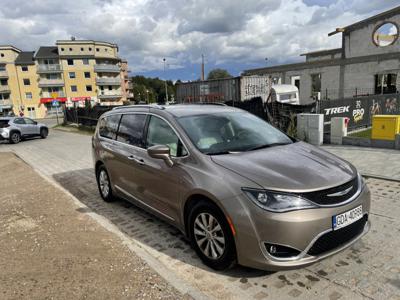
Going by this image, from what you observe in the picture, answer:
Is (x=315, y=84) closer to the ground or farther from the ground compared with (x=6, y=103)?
closer to the ground

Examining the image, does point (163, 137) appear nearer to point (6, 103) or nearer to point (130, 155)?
point (130, 155)

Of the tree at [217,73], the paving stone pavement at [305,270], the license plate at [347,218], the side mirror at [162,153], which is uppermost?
→ the tree at [217,73]

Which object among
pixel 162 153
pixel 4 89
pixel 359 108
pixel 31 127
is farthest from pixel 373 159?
pixel 4 89

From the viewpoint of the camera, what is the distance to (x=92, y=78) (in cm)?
6594

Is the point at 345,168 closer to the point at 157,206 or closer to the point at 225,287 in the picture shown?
the point at 225,287

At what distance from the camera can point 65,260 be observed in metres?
3.54

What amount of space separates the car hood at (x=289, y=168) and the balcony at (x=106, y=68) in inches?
2690

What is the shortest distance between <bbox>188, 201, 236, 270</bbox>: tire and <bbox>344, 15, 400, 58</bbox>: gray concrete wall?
2517 cm

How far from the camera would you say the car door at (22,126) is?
60.2 ft

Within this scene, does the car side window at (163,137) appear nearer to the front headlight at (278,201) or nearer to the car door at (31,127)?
the front headlight at (278,201)

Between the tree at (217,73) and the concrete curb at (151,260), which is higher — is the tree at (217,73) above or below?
above

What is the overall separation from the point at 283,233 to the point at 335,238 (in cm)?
→ 57

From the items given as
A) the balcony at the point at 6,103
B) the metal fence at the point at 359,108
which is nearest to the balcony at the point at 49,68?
the balcony at the point at 6,103

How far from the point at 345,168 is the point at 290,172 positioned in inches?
30.9
